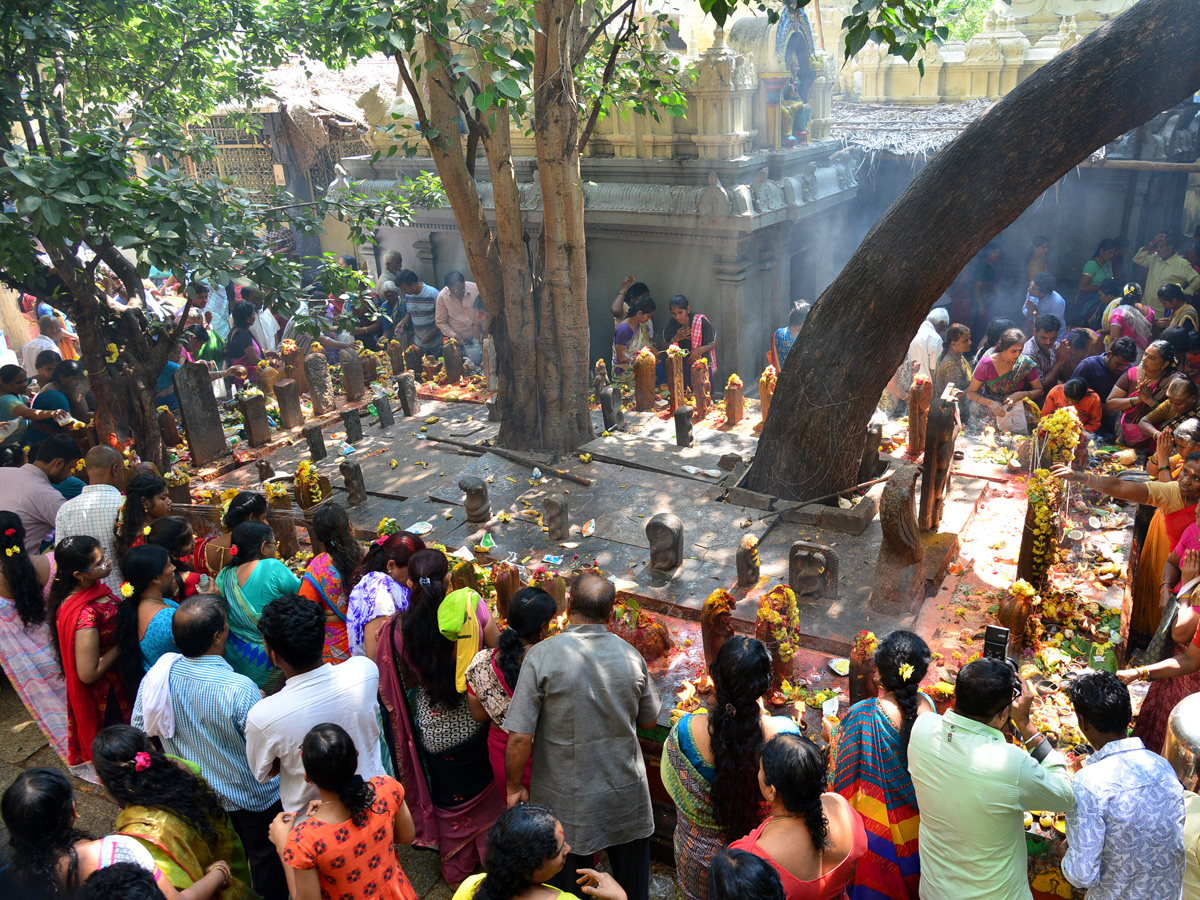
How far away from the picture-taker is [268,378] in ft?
35.1

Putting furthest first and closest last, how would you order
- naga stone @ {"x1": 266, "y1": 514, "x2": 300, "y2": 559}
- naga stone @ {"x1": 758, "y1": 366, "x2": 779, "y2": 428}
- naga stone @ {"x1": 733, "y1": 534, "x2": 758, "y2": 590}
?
1. naga stone @ {"x1": 758, "y1": 366, "x2": 779, "y2": 428}
2. naga stone @ {"x1": 266, "y1": 514, "x2": 300, "y2": 559}
3. naga stone @ {"x1": 733, "y1": 534, "x2": 758, "y2": 590}

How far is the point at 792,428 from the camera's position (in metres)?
7.31

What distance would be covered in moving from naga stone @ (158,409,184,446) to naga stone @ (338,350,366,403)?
6.86 feet

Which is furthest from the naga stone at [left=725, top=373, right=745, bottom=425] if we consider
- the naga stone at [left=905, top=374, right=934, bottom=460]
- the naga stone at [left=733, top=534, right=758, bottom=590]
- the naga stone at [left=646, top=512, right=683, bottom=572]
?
the naga stone at [left=733, top=534, right=758, bottom=590]

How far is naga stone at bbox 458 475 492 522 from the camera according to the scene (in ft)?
23.9

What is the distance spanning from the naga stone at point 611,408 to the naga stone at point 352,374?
354cm

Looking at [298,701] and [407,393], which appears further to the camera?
[407,393]

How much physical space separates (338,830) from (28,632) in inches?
123

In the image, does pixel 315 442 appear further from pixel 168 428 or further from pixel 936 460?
pixel 936 460

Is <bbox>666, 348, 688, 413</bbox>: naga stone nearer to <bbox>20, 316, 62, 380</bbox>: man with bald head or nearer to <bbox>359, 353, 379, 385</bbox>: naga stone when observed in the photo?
<bbox>359, 353, 379, 385</bbox>: naga stone

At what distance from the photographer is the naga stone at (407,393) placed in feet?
32.8

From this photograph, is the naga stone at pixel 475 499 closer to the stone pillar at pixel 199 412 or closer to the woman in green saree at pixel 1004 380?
the stone pillar at pixel 199 412

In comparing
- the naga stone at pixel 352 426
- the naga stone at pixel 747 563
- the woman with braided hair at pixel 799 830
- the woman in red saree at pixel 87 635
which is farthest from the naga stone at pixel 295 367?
the woman with braided hair at pixel 799 830

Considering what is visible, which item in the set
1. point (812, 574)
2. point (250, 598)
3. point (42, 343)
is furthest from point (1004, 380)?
point (42, 343)
